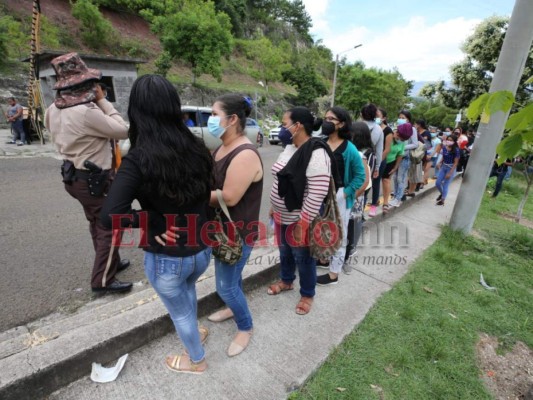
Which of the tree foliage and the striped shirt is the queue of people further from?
the tree foliage

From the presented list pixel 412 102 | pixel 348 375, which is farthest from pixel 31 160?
pixel 412 102

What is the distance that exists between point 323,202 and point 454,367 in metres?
1.53

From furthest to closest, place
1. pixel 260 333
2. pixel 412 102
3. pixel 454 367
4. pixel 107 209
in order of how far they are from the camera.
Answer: pixel 412 102 < pixel 260 333 < pixel 454 367 < pixel 107 209

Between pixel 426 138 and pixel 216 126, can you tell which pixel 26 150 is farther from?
pixel 426 138

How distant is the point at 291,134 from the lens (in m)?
2.25

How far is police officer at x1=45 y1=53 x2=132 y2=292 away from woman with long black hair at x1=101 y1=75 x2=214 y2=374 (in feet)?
3.19

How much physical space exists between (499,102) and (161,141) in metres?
1.57

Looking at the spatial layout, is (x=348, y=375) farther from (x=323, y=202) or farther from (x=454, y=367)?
(x=323, y=202)

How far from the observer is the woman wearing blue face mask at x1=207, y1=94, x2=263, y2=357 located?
173 centimetres

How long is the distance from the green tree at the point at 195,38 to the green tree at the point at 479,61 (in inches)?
546

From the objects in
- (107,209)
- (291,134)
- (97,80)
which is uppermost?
(97,80)

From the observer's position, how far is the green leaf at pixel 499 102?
1.42m

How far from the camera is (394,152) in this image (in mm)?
5145

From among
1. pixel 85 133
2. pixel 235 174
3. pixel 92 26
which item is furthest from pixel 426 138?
pixel 92 26
